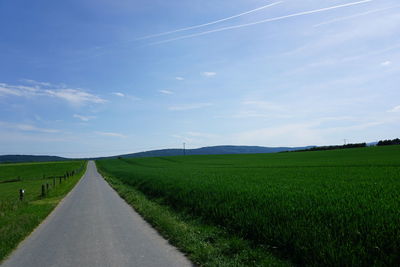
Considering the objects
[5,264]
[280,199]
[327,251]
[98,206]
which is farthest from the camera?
[98,206]

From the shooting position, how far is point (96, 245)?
759 centimetres

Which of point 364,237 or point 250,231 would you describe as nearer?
point 364,237

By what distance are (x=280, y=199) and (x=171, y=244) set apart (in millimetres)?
4141

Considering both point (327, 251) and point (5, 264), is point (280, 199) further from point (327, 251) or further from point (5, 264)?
point (5, 264)

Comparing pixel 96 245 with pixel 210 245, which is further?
pixel 96 245

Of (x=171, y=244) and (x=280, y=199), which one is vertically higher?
(x=280, y=199)

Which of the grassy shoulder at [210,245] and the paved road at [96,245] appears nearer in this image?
the grassy shoulder at [210,245]

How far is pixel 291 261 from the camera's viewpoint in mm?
5820

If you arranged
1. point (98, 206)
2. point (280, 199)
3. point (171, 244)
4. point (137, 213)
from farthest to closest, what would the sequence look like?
1. point (98, 206)
2. point (137, 213)
3. point (280, 199)
4. point (171, 244)

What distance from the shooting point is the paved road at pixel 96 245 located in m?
6.28

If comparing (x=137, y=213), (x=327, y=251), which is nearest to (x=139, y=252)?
(x=327, y=251)

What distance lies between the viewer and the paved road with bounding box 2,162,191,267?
20.6 ft

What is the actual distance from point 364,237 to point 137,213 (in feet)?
30.7

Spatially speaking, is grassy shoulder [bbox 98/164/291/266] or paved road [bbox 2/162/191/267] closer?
grassy shoulder [bbox 98/164/291/266]
